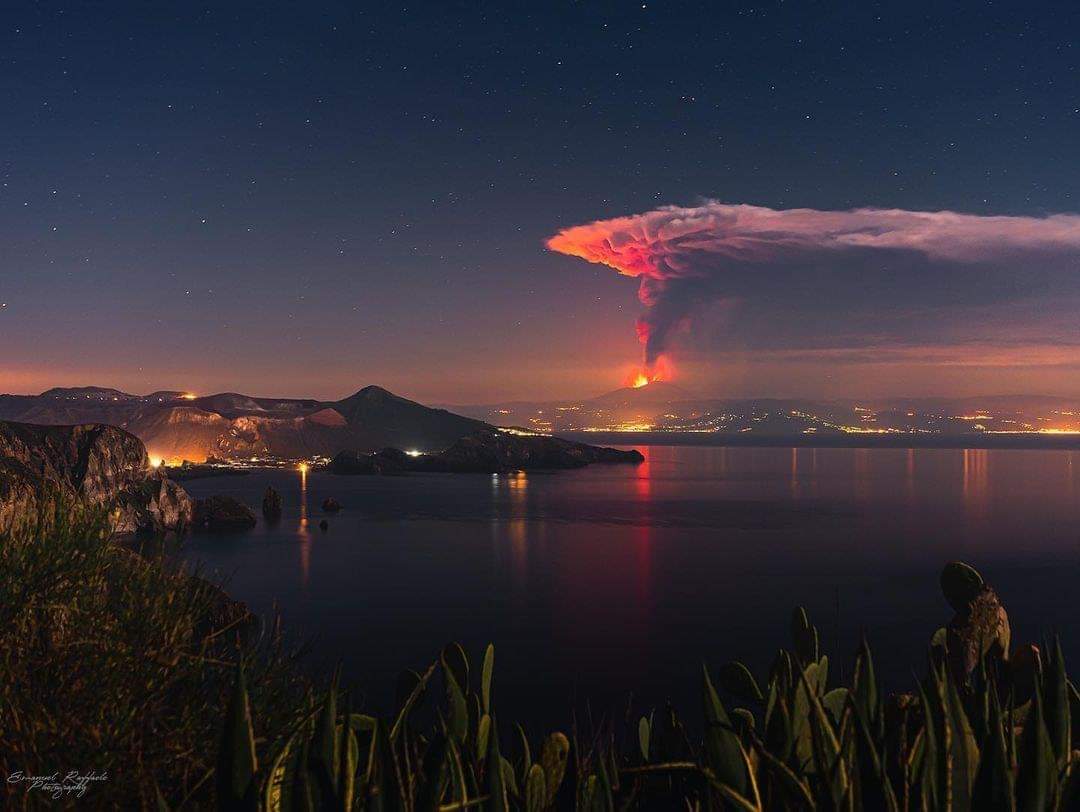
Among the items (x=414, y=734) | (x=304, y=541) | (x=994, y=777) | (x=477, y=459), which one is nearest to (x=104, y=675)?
(x=414, y=734)

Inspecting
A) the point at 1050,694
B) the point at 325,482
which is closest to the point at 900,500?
the point at 325,482

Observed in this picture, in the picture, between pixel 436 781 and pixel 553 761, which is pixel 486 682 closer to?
pixel 553 761

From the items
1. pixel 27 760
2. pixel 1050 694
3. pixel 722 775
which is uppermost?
pixel 1050 694

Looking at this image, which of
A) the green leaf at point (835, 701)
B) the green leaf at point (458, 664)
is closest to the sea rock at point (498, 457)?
the green leaf at point (458, 664)

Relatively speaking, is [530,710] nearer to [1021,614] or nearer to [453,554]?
[1021,614]

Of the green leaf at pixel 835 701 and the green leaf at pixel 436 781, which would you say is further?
the green leaf at pixel 835 701

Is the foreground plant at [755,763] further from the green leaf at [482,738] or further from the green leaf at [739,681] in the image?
the green leaf at [739,681]
